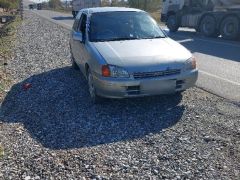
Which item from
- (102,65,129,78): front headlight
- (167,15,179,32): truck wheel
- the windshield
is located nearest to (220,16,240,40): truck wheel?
(167,15,179,32): truck wheel

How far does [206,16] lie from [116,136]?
14215 mm

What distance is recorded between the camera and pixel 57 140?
5059 mm

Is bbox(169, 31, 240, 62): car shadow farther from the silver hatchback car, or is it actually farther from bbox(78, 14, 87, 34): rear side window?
bbox(78, 14, 87, 34): rear side window

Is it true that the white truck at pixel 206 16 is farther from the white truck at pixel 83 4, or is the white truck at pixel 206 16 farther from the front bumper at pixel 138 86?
the white truck at pixel 83 4

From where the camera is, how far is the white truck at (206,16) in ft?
53.0

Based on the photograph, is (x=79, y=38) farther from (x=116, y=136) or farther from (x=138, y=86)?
(x=116, y=136)

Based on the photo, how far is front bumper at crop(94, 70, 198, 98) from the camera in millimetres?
5738

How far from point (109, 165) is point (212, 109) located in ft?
8.34

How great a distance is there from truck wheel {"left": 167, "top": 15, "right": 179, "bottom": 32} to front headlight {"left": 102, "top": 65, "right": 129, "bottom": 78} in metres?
15.3

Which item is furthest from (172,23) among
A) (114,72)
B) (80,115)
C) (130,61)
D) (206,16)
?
(80,115)

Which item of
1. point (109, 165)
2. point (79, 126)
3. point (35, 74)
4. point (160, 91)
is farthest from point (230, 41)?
point (109, 165)

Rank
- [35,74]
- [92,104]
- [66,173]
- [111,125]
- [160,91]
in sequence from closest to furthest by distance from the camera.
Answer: [66,173] < [111,125] < [160,91] < [92,104] < [35,74]

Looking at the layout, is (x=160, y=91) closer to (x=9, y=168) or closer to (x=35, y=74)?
(x=9, y=168)

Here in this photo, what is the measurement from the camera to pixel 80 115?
6000mm
